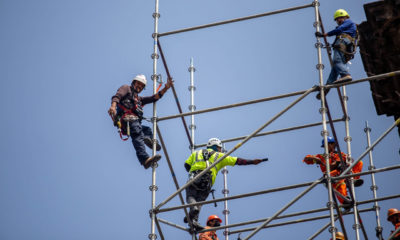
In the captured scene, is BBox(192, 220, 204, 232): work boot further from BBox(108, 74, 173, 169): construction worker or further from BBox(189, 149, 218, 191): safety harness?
BBox(108, 74, 173, 169): construction worker

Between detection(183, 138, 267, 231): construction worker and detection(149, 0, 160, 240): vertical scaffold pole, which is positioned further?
detection(183, 138, 267, 231): construction worker

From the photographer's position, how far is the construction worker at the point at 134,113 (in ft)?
55.5

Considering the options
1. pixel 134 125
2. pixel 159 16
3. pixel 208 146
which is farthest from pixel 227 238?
pixel 159 16

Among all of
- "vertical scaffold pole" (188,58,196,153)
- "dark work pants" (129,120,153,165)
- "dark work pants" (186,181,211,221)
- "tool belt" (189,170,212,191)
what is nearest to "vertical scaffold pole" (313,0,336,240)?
"tool belt" (189,170,212,191)

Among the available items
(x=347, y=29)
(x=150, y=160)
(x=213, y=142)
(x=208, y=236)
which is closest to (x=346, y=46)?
(x=347, y=29)

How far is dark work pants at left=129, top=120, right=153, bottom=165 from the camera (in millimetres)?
16734

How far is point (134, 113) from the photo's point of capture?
17.5 metres

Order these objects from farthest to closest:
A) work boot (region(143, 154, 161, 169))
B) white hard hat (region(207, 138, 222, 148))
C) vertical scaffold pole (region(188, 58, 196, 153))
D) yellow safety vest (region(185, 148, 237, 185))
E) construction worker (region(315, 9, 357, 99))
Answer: vertical scaffold pole (region(188, 58, 196, 153)) < white hard hat (region(207, 138, 222, 148)) < yellow safety vest (region(185, 148, 237, 185)) < construction worker (region(315, 9, 357, 99)) < work boot (region(143, 154, 161, 169))

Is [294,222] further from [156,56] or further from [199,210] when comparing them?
[156,56]

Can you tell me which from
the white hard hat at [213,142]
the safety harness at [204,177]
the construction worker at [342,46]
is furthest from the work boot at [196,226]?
the construction worker at [342,46]

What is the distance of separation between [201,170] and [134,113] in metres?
1.66

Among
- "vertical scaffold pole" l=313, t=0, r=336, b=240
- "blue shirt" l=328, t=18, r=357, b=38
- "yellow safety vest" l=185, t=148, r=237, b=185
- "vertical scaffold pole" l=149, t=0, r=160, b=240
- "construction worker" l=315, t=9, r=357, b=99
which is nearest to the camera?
"vertical scaffold pole" l=313, t=0, r=336, b=240

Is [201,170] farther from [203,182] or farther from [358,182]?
[358,182]

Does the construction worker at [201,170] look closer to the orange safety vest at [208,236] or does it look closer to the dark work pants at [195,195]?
the dark work pants at [195,195]
